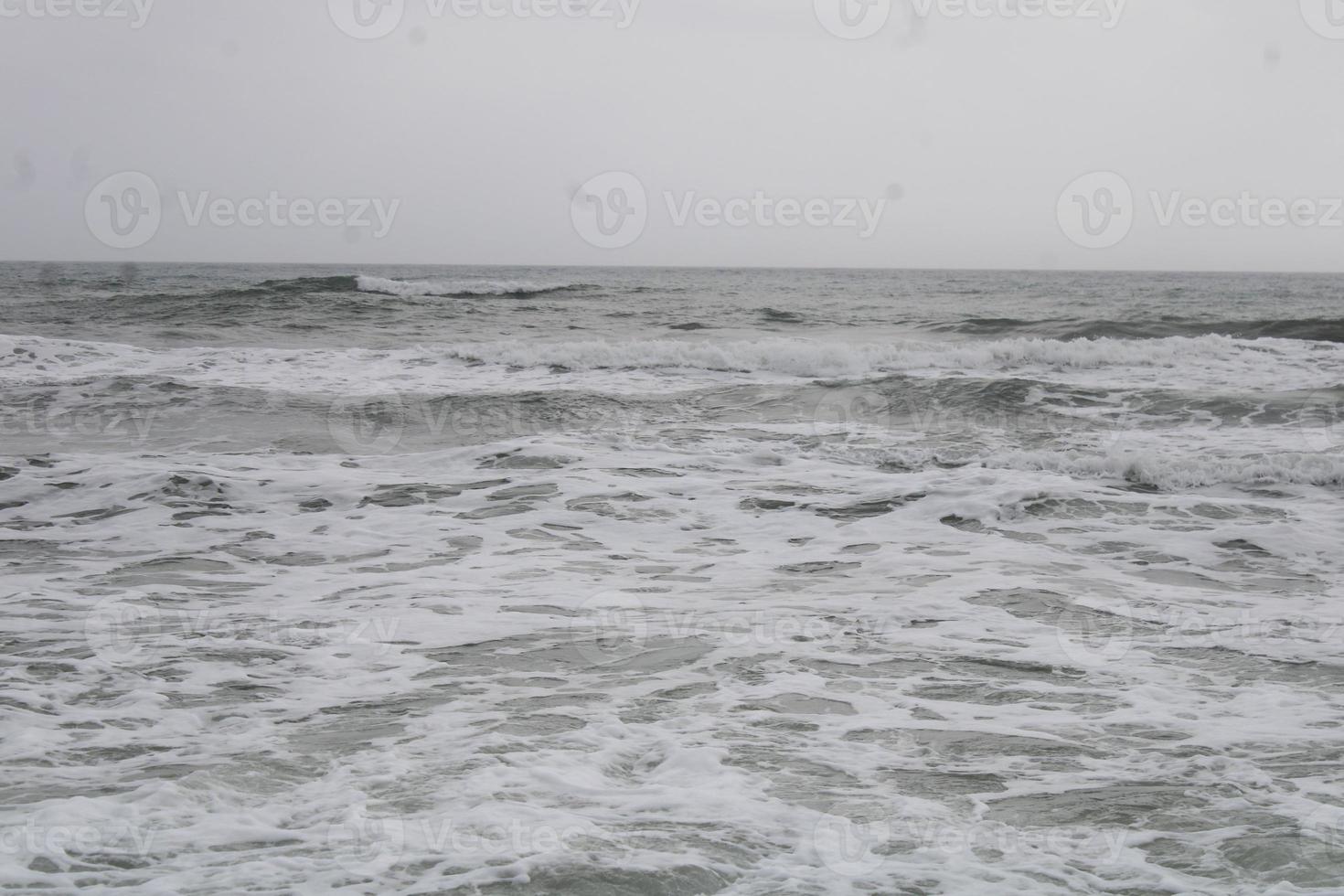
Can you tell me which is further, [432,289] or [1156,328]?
[432,289]

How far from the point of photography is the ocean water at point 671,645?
10.2 ft

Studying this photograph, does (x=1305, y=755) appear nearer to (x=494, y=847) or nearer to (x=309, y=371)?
(x=494, y=847)

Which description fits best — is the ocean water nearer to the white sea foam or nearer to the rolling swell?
the rolling swell

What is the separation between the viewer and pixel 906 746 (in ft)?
12.8

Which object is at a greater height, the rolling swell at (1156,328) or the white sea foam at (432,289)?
the white sea foam at (432,289)

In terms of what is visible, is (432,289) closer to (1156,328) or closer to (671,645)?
(1156,328)

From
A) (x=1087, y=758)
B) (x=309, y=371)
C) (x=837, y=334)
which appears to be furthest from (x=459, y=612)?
(x=837, y=334)

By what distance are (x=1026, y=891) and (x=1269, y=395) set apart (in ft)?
41.9

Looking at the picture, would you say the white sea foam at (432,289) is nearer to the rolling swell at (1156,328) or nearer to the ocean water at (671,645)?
the rolling swell at (1156,328)

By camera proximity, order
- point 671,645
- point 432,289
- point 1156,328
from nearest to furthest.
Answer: point 671,645, point 1156,328, point 432,289

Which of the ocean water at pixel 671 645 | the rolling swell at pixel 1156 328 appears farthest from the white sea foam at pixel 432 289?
the ocean water at pixel 671 645

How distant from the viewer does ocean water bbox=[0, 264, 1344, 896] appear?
310cm

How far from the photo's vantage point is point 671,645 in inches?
201

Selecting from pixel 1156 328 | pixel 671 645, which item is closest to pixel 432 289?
pixel 1156 328
